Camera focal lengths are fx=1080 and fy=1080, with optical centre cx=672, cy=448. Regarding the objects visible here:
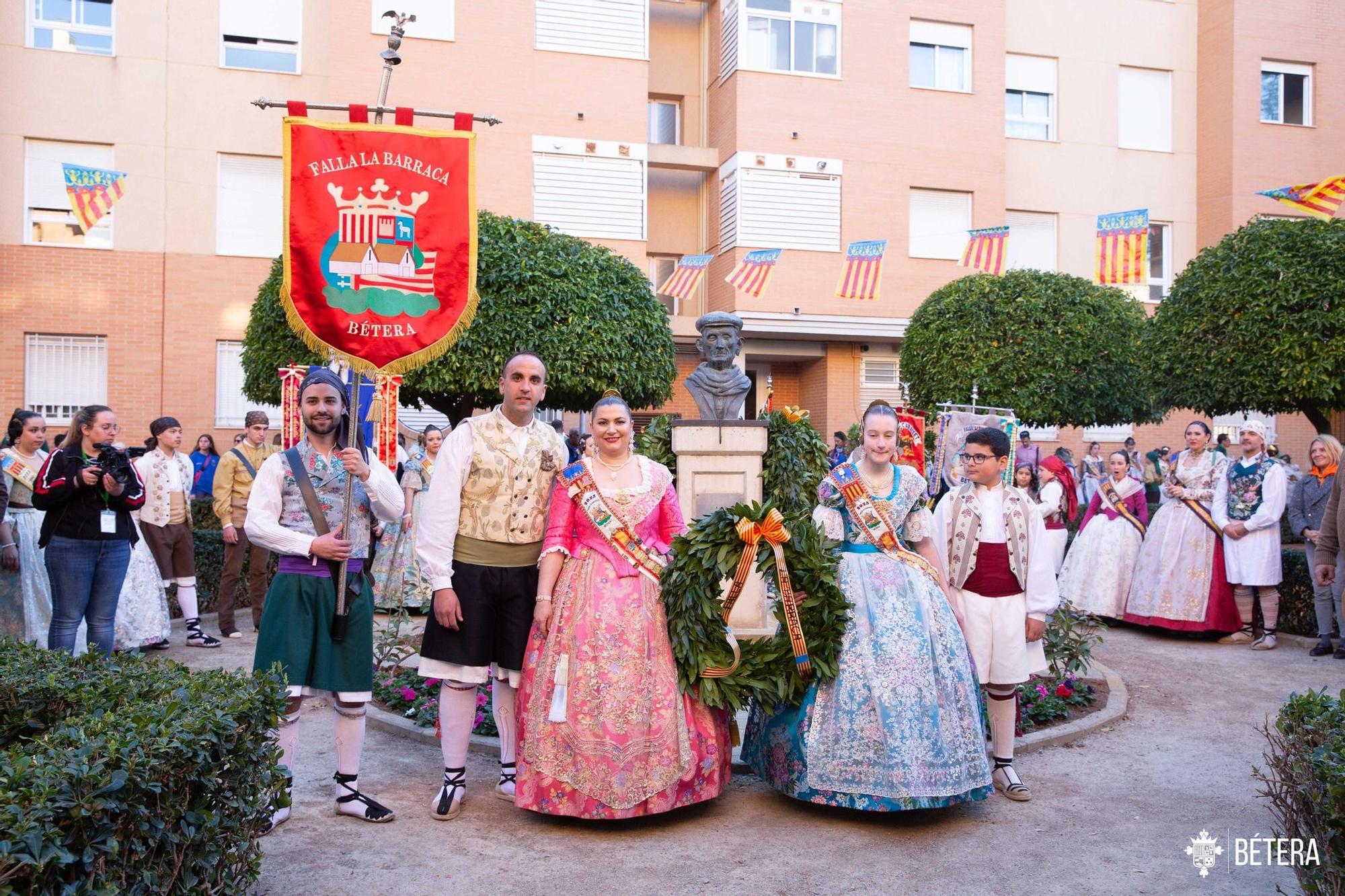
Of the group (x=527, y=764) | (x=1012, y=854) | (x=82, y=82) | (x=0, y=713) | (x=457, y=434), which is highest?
(x=82, y=82)

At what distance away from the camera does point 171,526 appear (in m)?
9.74

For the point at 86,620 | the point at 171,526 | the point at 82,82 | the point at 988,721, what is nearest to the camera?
the point at 988,721

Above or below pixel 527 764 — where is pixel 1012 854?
below

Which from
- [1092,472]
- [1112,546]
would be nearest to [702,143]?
[1092,472]

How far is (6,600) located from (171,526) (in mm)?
1787

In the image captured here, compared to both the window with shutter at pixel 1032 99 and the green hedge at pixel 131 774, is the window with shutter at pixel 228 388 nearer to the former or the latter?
the green hedge at pixel 131 774

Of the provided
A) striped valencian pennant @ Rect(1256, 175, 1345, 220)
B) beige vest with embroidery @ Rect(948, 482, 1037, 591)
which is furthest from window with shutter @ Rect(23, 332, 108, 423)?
striped valencian pennant @ Rect(1256, 175, 1345, 220)

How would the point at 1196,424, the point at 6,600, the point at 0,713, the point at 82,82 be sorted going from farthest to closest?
the point at 82,82
the point at 1196,424
the point at 6,600
the point at 0,713

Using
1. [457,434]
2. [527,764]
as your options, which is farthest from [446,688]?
[457,434]

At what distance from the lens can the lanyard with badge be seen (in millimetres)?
7160

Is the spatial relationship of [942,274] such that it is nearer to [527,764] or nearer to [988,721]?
[988,721]

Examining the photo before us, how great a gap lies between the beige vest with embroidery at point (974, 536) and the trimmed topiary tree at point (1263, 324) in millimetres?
8882

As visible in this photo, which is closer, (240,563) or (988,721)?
(988,721)

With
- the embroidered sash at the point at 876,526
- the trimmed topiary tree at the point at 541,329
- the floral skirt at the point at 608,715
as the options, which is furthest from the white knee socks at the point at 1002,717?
the trimmed topiary tree at the point at 541,329
